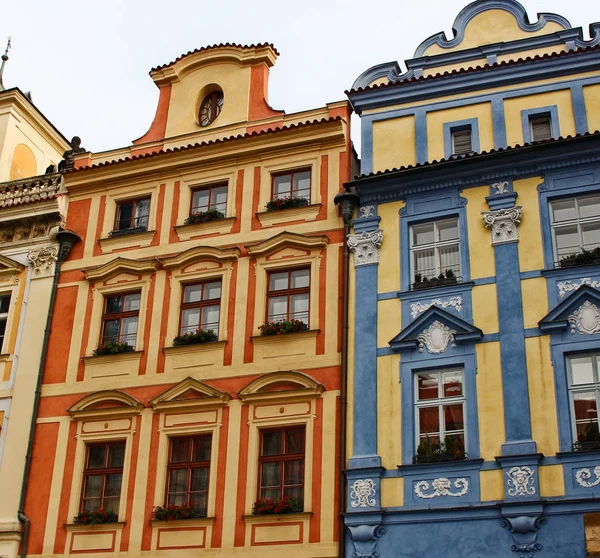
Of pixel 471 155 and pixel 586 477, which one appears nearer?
pixel 586 477

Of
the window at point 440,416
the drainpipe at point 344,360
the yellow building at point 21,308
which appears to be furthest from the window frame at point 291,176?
the window at point 440,416

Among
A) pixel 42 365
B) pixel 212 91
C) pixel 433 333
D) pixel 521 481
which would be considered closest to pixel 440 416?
pixel 433 333

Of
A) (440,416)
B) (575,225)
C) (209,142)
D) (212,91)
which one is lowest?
(440,416)

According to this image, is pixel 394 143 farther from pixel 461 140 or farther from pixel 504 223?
pixel 504 223

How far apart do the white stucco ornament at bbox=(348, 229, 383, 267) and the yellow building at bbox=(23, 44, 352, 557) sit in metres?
0.51

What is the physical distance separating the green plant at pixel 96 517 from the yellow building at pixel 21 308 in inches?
57.3

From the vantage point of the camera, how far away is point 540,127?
2145 centimetres

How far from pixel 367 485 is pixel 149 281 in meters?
7.77

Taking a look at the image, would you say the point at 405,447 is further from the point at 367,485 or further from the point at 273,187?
the point at 273,187

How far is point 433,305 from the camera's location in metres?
19.7

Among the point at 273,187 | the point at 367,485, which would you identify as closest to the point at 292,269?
the point at 273,187

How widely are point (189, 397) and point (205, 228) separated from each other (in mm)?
4416

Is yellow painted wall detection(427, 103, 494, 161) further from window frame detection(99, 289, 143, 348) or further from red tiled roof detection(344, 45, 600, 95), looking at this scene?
window frame detection(99, 289, 143, 348)

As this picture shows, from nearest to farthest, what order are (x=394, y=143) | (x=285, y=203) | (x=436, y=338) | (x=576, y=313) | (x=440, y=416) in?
(x=576, y=313)
(x=440, y=416)
(x=436, y=338)
(x=394, y=143)
(x=285, y=203)
